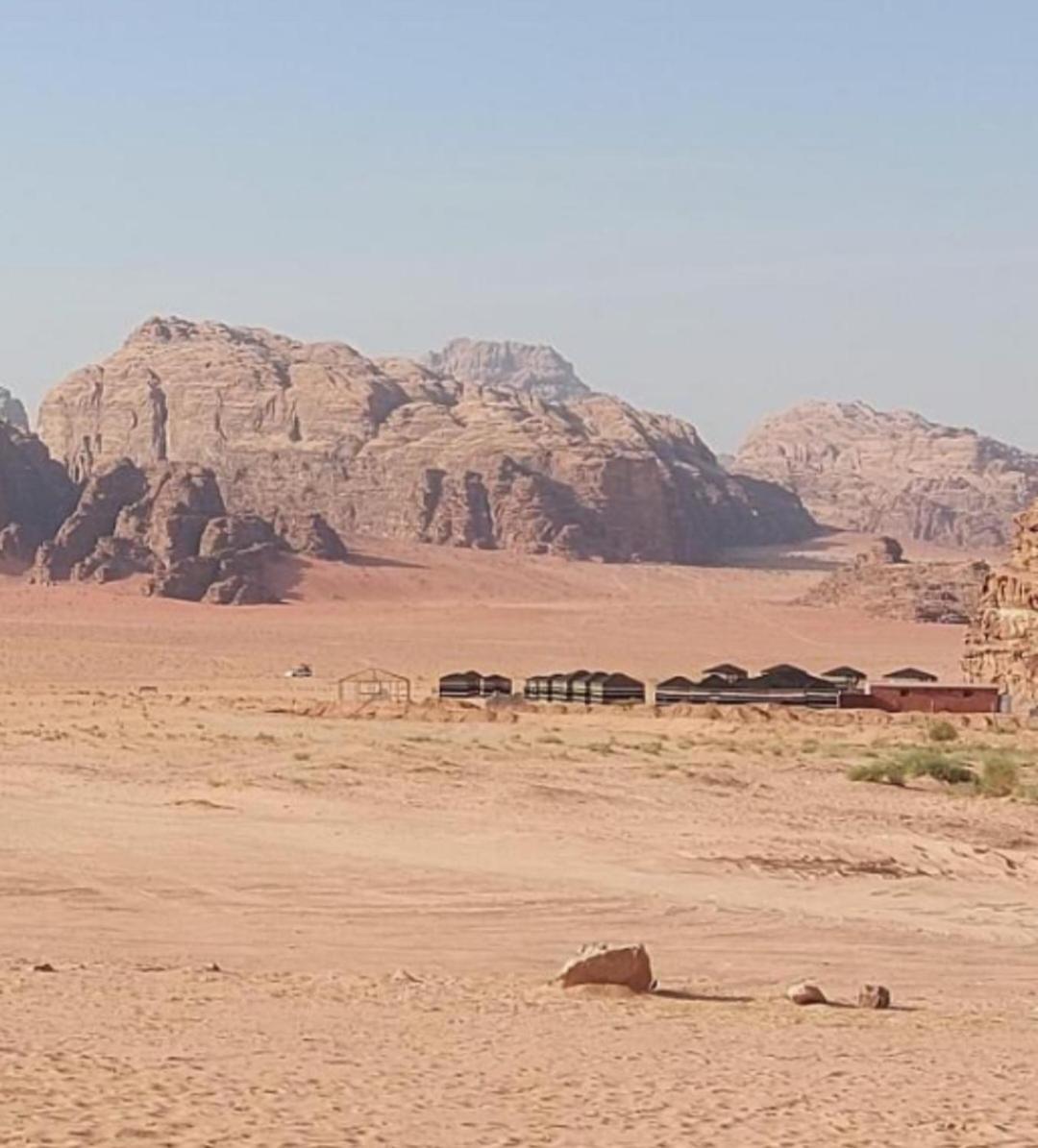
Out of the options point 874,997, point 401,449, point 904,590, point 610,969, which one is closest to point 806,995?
point 874,997

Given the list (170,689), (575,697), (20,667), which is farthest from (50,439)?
(575,697)

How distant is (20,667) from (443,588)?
38.2 metres

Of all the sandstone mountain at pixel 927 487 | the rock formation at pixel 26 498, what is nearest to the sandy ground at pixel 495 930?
→ the rock formation at pixel 26 498

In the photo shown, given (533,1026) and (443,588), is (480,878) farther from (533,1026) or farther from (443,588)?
(443,588)

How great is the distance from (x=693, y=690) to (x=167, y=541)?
158 feet

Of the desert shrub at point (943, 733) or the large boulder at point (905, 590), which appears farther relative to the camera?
→ the large boulder at point (905, 590)

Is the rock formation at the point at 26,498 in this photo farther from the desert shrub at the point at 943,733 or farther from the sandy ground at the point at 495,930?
the desert shrub at the point at 943,733

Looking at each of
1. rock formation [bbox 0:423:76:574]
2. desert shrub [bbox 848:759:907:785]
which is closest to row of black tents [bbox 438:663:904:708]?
desert shrub [bbox 848:759:907:785]

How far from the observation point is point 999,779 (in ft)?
91.2

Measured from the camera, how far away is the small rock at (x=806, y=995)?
41.2 ft

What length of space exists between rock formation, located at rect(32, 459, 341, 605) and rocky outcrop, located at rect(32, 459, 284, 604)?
0.04 m

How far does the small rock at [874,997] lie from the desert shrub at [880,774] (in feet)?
53.5

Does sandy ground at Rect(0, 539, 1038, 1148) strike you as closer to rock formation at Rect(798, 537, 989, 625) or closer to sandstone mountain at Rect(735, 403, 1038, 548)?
rock formation at Rect(798, 537, 989, 625)

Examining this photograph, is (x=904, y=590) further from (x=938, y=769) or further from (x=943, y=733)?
(x=938, y=769)
